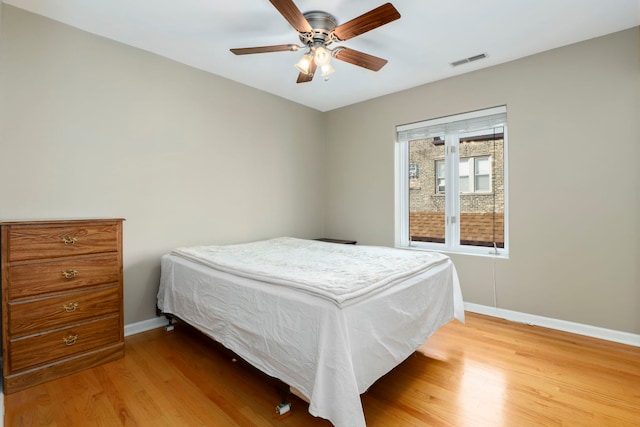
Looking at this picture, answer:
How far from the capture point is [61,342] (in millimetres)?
1993

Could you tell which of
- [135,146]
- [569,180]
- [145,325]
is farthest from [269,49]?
[569,180]

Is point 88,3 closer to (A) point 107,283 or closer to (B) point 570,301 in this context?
(A) point 107,283

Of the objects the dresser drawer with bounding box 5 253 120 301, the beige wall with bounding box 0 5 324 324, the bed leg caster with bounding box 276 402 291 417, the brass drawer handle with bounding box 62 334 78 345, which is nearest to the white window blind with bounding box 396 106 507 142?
the beige wall with bounding box 0 5 324 324

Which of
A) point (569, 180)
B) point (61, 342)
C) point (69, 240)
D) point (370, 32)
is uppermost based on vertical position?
point (370, 32)

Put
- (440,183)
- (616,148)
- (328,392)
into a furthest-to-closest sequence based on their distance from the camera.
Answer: (440,183)
(616,148)
(328,392)

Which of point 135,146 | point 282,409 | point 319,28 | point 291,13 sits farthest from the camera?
point 135,146

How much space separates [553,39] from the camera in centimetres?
256

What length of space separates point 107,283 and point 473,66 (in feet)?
12.3

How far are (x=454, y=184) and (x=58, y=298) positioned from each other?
364 centimetres

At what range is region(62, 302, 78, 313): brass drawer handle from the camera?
78.9 inches

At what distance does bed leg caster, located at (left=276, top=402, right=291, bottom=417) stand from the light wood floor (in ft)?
0.12

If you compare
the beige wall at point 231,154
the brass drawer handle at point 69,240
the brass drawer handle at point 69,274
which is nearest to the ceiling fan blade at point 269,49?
the beige wall at point 231,154

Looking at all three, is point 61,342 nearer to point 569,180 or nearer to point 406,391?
point 406,391

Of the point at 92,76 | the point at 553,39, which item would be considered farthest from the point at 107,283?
the point at 553,39
